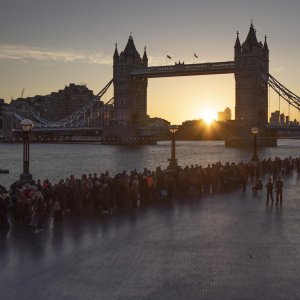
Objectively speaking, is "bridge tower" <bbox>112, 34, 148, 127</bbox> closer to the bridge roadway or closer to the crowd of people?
the bridge roadway

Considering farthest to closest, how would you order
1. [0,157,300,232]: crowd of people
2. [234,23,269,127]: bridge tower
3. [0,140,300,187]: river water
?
1. [234,23,269,127]: bridge tower
2. [0,140,300,187]: river water
3. [0,157,300,232]: crowd of people

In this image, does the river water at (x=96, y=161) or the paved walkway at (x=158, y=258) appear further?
the river water at (x=96, y=161)

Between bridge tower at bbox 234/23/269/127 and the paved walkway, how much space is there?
331 ft

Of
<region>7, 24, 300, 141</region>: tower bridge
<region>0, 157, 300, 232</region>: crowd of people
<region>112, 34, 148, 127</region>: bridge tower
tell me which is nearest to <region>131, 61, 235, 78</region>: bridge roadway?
<region>7, 24, 300, 141</region>: tower bridge

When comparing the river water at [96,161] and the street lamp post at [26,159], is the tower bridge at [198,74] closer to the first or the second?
the river water at [96,161]

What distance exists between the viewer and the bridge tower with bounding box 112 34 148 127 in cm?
13062

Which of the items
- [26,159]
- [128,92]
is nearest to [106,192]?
[26,159]

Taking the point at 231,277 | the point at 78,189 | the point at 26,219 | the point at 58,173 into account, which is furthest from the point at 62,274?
the point at 58,173

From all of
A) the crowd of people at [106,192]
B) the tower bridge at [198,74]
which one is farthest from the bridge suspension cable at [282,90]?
the crowd of people at [106,192]

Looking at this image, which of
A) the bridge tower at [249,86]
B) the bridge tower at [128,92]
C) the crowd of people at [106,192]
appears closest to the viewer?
the crowd of people at [106,192]

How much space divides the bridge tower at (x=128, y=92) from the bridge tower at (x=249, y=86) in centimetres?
2532

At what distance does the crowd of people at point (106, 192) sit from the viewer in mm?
15172

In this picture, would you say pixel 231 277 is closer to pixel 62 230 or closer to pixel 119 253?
pixel 119 253

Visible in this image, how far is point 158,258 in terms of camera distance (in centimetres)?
1154
